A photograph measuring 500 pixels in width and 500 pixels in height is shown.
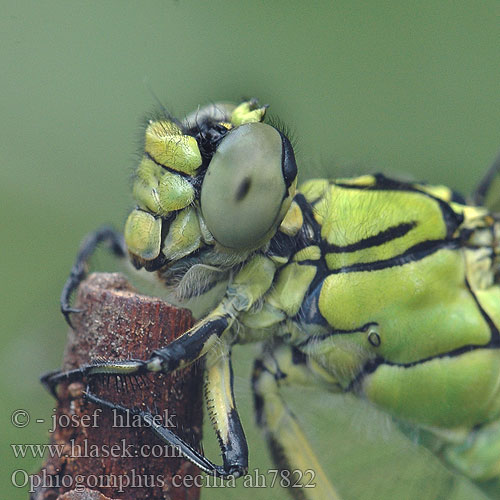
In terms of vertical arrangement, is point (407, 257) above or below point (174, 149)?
below

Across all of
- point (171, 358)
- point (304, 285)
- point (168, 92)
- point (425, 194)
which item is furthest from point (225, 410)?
point (168, 92)

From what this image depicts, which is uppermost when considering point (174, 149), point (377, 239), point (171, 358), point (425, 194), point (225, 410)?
point (174, 149)

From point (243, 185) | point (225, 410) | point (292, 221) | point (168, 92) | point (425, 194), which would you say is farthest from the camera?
point (168, 92)

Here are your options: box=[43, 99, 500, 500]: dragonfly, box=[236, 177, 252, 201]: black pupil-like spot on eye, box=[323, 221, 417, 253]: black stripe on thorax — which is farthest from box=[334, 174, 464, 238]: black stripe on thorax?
box=[236, 177, 252, 201]: black pupil-like spot on eye

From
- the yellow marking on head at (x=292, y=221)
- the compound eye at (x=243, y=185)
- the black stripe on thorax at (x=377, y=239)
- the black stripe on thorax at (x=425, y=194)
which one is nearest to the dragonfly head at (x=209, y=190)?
the compound eye at (x=243, y=185)

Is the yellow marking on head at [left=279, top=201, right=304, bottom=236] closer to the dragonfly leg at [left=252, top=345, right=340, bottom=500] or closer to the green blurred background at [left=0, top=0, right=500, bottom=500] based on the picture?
the dragonfly leg at [left=252, top=345, right=340, bottom=500]

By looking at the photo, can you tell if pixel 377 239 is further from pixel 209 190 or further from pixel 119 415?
pixel 119 415

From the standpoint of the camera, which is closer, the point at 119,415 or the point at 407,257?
the point at 119,415

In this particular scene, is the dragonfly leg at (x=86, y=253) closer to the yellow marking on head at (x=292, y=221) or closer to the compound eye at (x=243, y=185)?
the compound eye at (x=243, y=185)
